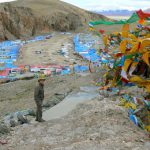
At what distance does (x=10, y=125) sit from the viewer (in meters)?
10.5

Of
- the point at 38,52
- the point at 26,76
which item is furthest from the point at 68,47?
the point at 26,76

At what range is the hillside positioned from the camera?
204 ft

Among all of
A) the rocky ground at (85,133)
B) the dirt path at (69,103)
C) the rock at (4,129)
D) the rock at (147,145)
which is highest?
the rock at (147,145)

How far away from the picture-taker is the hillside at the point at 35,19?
62094 millimetres

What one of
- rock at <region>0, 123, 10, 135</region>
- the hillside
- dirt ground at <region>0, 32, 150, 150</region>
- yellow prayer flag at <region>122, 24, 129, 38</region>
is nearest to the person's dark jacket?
dirt ground at <region>0, 32, 150, 150</region>

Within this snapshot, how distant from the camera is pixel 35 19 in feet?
226

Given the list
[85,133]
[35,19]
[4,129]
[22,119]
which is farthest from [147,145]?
[35,19]

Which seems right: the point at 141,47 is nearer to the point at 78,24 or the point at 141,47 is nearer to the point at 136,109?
the point at 136,109

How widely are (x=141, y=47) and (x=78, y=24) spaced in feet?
227

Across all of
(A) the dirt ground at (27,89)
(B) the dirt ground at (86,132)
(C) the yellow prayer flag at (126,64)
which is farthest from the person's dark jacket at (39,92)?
(A) the dirt ground at (27,89)

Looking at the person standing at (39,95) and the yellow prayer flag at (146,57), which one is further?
the person standing at (39,95)

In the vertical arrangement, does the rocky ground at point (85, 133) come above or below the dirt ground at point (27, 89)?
above

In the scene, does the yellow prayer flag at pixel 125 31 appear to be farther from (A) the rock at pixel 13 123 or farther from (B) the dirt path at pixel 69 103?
(A) the rock at pixel 13 123

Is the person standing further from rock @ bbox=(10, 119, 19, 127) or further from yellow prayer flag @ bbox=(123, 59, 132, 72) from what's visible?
yellow prayer flag @ bbox=(123, 59, 132, 72)
